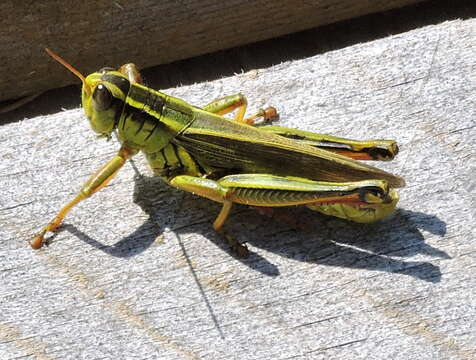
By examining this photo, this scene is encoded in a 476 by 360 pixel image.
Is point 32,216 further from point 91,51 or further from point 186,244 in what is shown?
point 91,51

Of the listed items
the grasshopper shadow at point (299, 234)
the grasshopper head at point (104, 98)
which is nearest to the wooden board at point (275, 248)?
the grasshopper shadow at point (299, 234)

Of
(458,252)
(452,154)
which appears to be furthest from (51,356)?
(452,154)

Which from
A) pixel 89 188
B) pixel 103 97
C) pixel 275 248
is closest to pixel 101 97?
pixel 103 97

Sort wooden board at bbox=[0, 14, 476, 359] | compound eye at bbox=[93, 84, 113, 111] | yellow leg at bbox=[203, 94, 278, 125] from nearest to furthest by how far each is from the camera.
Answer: wooden board at bbox=[0, 14, 476, 359] < compound eye at bbox=[93, 84, 113, 111] < yellow leg at bbox=[203, 94, 278, 125]

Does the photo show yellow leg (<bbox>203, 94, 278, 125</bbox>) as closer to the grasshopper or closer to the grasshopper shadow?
the grasshopper

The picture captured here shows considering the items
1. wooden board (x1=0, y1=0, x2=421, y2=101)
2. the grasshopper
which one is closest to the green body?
the grasshopper

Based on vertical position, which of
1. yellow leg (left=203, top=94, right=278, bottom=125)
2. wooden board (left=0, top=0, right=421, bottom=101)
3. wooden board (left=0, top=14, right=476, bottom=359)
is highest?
wooden board (left=0, top=0, right=421, bottom=101)
